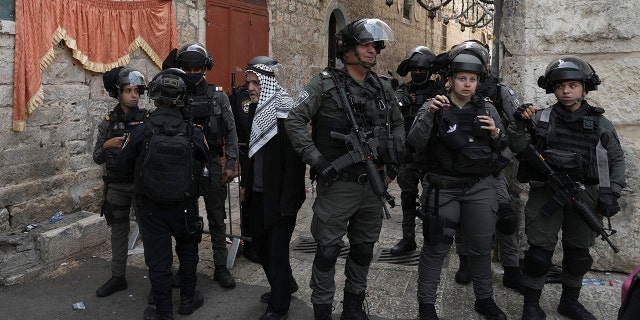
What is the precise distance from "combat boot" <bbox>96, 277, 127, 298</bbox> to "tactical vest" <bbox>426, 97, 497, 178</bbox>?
2.75 meters

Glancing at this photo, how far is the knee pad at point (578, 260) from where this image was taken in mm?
3854

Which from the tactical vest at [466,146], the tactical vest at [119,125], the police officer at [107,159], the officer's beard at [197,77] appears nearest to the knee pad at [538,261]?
the tactical vest at [466,146]

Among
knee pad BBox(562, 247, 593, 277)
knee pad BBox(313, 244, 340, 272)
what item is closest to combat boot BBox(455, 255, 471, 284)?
knee pad BBox(562, 247, 593, 277)

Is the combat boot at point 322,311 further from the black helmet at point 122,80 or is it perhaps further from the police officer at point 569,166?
the black helmet at point 122,80

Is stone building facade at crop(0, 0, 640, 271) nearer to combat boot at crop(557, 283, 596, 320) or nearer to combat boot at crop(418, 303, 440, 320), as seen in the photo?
combat boot at crop(557, 283, 596, 320)

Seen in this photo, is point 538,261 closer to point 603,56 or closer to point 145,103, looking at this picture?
point 603,56

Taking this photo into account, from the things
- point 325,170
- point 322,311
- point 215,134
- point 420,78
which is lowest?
point 322,311

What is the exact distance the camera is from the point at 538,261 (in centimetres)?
381

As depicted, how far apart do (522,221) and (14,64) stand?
488 centimetres

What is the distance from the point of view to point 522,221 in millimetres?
4809

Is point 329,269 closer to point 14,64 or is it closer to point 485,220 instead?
point 485,220

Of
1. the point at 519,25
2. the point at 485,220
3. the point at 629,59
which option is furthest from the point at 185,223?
the point at 629,59

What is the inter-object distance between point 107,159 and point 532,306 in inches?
132

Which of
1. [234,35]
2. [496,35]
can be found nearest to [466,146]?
[496,35]
